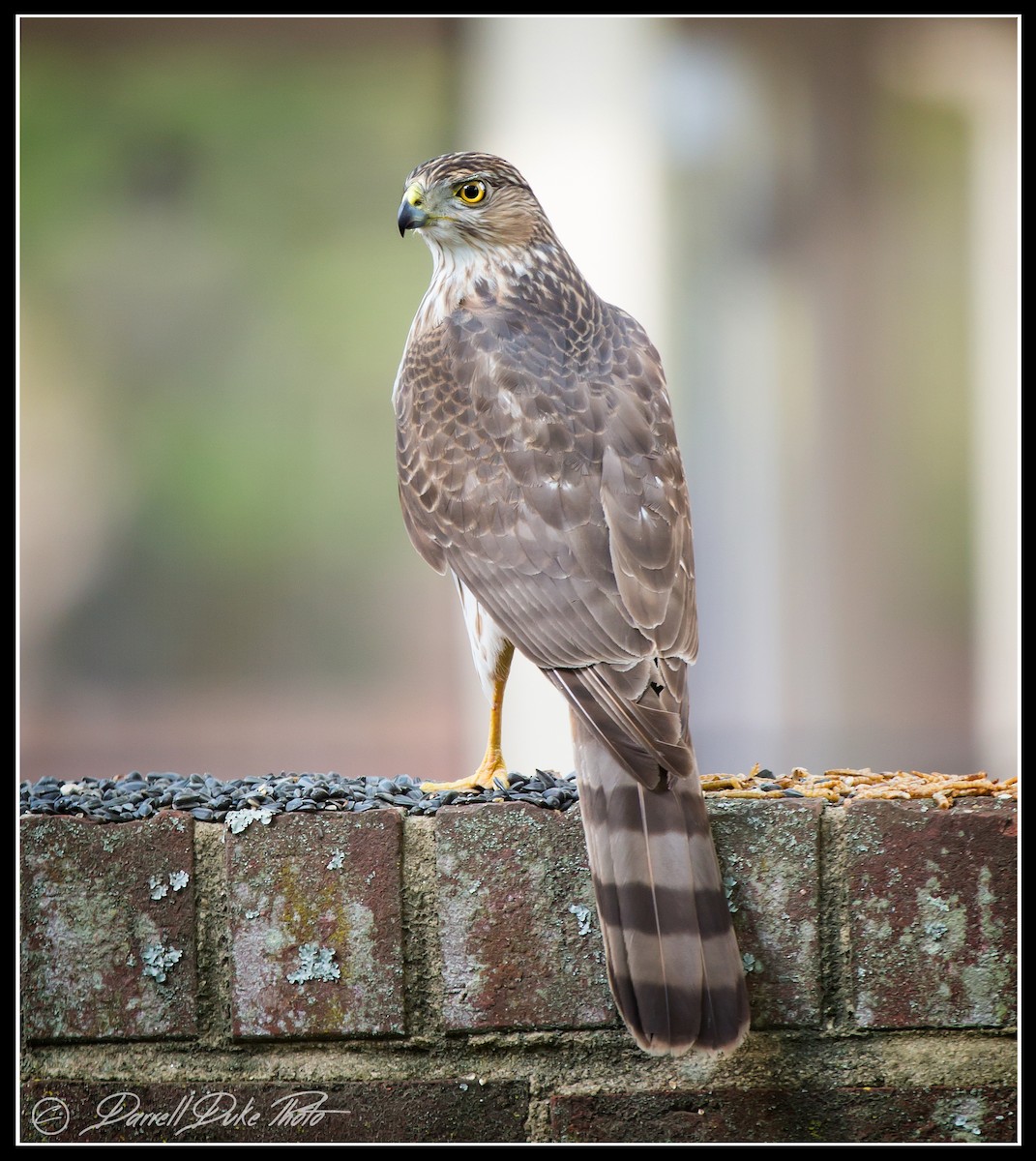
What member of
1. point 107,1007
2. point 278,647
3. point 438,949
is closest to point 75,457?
point 278,647

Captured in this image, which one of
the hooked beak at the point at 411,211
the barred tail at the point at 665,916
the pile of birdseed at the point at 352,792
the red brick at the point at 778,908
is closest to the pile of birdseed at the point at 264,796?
the pile of birdseed at the point at 352,792

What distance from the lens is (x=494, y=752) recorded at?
1.81m

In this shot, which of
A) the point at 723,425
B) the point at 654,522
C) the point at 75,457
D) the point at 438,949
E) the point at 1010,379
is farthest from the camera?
the point at 723,425

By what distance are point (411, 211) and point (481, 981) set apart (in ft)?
3.83

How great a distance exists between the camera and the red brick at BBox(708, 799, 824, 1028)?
153 cm

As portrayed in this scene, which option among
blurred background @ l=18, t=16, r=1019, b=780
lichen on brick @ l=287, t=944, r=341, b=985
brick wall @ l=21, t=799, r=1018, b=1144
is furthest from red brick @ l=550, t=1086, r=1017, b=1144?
blurred background @ l=18, t=16, r=1019, b=780

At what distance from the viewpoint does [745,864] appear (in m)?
1.54

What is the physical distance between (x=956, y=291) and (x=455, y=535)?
977 millimetres

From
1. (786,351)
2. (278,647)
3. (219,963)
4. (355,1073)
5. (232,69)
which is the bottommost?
(355,1073)

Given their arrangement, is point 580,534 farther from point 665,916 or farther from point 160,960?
point 160,960

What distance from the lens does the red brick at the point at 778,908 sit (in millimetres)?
1533

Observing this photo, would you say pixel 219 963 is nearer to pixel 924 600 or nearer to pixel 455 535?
pixel 455 535

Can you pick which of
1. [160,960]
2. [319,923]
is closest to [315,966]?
[319,923]

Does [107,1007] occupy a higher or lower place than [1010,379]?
lower
